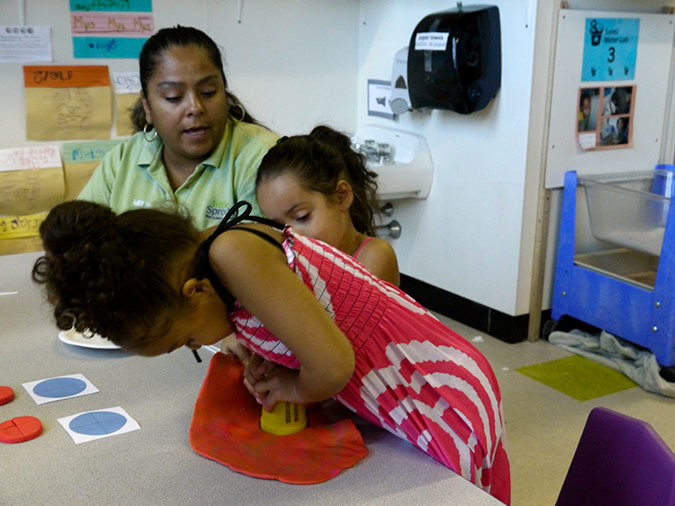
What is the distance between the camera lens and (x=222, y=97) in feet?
5.55

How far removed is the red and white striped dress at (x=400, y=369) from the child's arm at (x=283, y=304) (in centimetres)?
7

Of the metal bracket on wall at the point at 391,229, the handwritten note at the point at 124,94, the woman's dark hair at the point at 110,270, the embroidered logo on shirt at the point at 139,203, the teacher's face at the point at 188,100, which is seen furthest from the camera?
the metal bracket on wall at the point at 391,229

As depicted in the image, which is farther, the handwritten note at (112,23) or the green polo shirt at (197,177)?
the handwritten note at (112,23)

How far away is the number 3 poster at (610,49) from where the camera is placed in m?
2.91

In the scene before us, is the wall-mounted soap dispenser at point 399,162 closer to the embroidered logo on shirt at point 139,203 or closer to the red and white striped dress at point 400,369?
the embroidered logo on shirt at point 139,203

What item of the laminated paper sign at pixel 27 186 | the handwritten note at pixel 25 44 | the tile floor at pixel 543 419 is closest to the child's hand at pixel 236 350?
the tile floor at pixel 543 419

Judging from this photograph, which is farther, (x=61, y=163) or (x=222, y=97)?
(x=61, y=163)

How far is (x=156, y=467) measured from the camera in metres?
0.96

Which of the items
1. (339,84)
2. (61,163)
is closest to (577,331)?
(339,84)

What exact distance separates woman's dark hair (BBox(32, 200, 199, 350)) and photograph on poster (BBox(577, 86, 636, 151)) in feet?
8.03

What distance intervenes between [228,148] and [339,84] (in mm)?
1956

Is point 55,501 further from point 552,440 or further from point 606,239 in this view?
point 606,239

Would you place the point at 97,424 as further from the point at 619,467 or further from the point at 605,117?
the point at 605,117

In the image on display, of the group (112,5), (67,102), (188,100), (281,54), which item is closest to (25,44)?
(67,102)
